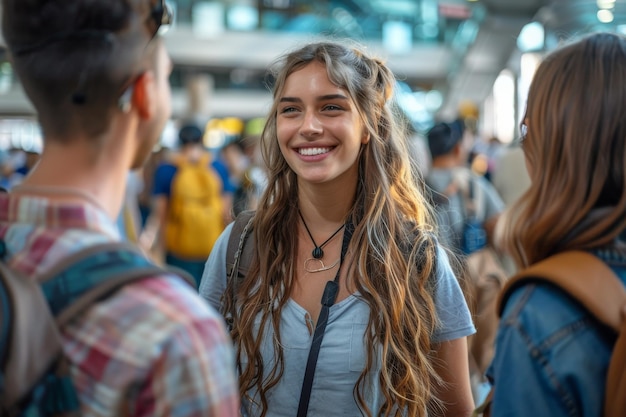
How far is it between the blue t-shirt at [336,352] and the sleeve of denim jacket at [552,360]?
805 millimetres

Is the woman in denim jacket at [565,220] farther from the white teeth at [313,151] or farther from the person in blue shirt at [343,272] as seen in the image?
the white teeth at [313,151]

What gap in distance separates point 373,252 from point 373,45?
1880cm

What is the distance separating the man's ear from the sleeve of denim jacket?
2.60ft

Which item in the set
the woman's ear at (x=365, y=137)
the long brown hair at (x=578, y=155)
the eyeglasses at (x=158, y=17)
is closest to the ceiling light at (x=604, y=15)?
the woman's ear at (x=365, y=137)

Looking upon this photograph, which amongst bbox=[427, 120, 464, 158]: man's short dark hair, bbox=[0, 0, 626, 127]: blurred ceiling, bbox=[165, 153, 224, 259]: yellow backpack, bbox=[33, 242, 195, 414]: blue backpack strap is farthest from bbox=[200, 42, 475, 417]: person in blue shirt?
bbox=[0, 0, 626, 127]: blurred ceiling

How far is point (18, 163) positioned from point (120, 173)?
409 inches

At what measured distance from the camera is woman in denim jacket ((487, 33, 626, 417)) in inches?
51.4

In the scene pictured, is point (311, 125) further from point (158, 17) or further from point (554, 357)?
point (554, 357)

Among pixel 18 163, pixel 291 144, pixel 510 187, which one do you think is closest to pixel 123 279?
pixel 291 144

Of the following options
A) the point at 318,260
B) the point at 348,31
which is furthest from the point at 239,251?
the point at 348,31

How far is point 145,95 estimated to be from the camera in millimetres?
1230

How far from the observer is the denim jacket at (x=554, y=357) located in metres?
1.30

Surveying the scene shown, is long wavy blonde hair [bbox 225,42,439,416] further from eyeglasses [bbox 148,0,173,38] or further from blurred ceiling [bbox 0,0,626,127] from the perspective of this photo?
blurred ceiling [bbox 0,0,626,127]

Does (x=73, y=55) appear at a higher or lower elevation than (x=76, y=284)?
higher
